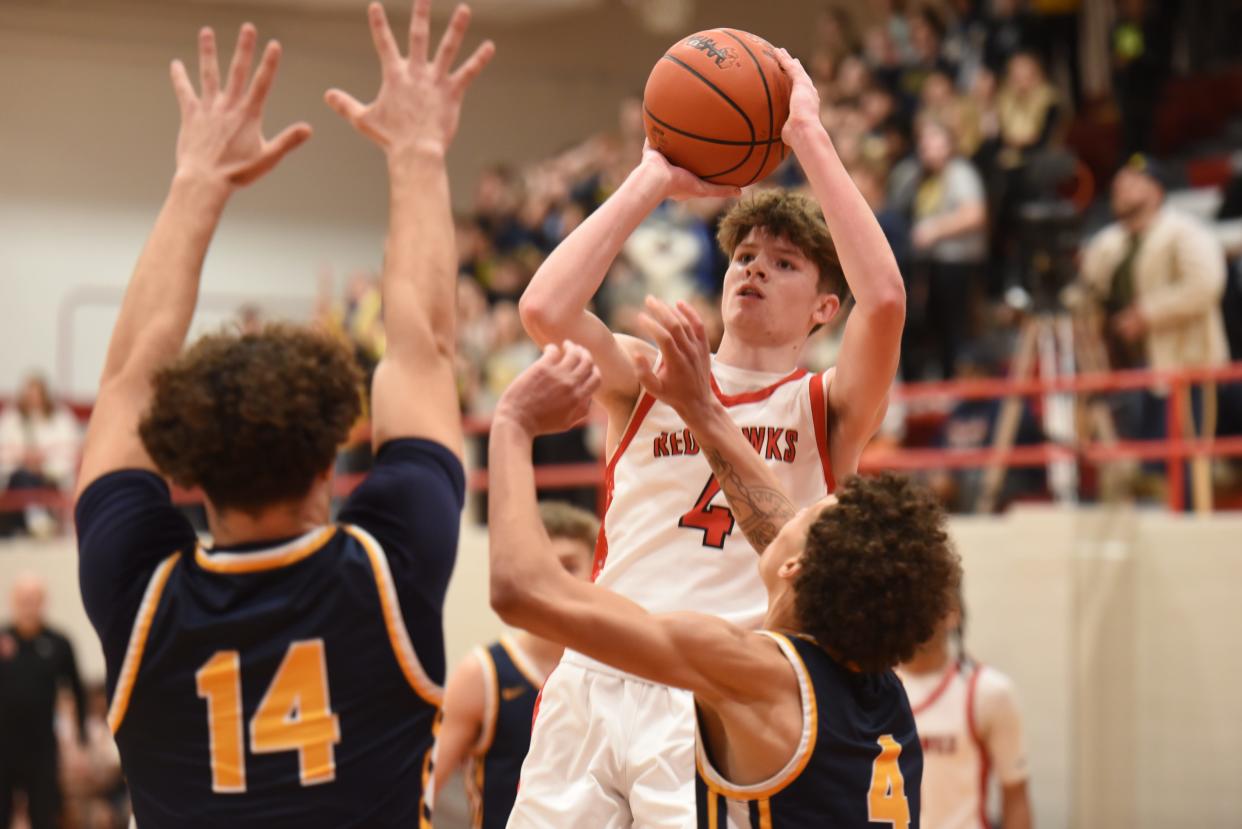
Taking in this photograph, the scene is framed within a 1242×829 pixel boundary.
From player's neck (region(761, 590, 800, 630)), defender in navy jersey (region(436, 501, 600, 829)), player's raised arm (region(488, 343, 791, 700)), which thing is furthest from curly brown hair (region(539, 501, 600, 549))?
player's raised arm (region(488, 343, 791, 700))

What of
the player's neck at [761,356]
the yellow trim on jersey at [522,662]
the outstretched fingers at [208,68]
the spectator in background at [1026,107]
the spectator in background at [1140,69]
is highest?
the spectator in background at [1140,69]

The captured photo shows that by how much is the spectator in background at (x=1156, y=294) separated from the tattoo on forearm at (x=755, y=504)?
19.1ft

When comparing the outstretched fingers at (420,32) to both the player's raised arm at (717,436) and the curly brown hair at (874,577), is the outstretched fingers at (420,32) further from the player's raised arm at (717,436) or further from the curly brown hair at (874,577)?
the curly brown hair at (874,577)

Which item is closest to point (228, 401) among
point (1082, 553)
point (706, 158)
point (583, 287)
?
point (583, 287)

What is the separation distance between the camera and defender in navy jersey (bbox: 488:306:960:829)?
8.30ft

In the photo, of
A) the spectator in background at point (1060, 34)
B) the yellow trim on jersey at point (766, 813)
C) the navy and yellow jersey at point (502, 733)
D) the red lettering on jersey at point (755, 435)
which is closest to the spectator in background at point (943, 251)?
the spectator in background at point (1060, 34)

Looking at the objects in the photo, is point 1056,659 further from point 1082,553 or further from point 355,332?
point 355,332

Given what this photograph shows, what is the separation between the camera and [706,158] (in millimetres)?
3533

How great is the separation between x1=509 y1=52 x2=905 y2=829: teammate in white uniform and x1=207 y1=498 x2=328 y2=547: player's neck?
3.20 feet

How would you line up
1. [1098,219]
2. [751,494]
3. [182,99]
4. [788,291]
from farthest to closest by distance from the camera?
[1098,219] → [788,291] → [751,494] → [182,99]

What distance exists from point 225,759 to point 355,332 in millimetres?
11944

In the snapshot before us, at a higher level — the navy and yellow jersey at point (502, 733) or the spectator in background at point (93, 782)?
the navy and yellow jersey at point (502, 733)

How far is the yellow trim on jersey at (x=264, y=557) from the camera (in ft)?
7.77

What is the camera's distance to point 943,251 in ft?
33.8
